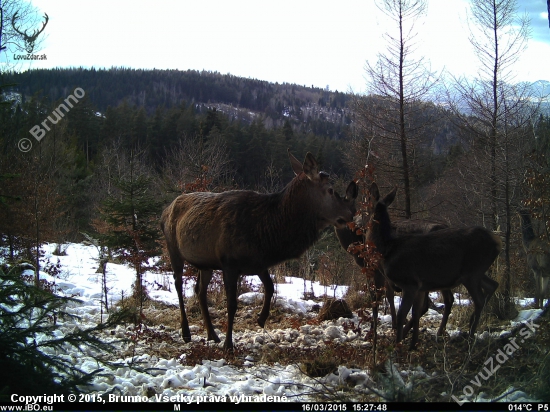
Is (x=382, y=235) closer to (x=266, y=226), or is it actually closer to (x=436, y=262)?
(x=436, y=262)

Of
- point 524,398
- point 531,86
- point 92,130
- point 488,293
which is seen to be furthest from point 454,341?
point 92,130

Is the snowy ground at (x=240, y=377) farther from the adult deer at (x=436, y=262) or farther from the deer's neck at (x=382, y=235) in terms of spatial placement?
the deer's neck at (x=382, y=235)

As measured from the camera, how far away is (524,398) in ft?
14.5

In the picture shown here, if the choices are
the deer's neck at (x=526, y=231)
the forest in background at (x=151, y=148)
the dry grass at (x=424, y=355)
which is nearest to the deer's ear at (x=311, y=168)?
the dry grass at (x=424, y=355)

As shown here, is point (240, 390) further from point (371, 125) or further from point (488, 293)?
point (371, 125)

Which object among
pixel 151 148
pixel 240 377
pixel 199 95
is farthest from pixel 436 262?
pixel 199 95

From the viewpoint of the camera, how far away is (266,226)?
290 inches

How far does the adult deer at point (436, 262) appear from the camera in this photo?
709 cm

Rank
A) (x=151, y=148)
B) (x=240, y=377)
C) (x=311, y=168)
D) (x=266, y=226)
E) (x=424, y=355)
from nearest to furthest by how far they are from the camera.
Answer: (x=240, y=377) < (x=424, y=355) < (x=266, y=226) < (x=311, y=168) < (x=151, y=148)

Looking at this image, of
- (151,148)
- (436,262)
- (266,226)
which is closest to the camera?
(436,262)

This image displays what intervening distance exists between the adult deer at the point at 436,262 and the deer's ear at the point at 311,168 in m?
0.92

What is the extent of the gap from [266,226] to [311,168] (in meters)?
1.13

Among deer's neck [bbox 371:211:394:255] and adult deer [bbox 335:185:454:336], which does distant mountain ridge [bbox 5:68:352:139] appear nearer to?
adult deer [bbox 335:185:454:336]

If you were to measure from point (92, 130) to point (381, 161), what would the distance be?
5482cm
